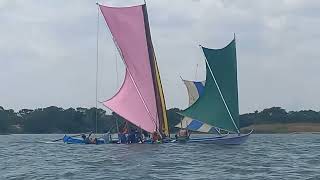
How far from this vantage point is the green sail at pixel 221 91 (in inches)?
2324

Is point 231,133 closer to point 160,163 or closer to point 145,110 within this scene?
point 145,110

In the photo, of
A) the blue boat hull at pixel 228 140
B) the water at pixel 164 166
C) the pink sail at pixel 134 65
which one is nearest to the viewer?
the water at pixel 164 166

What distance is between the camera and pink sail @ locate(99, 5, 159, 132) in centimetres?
6353

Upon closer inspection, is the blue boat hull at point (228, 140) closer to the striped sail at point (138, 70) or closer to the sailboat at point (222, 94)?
the sailboat at point (222, 94)

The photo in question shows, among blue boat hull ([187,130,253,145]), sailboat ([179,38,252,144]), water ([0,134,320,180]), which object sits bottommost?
water ([0,134,320,180])

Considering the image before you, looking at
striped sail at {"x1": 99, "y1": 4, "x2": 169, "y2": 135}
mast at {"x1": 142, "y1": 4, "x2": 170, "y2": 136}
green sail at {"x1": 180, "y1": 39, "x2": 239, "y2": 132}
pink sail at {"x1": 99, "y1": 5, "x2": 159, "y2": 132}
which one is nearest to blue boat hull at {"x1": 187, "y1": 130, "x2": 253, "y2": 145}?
green sail at {"x1": 180, "y1": 39, "x2": 239, "y2": 132}

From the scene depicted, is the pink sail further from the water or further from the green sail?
the water

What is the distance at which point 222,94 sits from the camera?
194 feet

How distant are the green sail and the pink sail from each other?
550 cm

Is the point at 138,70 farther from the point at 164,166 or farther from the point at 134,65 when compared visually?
the point at 164,166

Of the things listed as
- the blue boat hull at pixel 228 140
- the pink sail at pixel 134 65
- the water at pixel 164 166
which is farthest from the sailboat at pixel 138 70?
the water at pixel 164 166

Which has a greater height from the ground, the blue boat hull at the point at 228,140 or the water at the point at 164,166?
the blue boat hull at the point at 228,140

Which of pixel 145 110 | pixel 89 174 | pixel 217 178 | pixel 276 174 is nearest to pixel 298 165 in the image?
pixel 276 174

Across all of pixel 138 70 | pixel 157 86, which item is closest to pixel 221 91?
pixel 157 86
